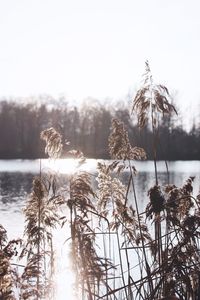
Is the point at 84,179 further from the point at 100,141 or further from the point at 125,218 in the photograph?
the point at 100,141

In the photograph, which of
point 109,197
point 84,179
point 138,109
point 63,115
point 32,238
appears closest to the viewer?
point 84,179

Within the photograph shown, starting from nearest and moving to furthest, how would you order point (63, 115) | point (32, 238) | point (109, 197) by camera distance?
point (109, 197) < point (32, 238) < point (63, 115)

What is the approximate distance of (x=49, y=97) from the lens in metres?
100

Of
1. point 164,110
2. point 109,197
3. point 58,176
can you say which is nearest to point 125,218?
point 109,197

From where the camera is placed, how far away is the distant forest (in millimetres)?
81250

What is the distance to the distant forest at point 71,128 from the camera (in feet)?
267

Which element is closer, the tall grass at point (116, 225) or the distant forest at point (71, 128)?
the tall grass at point (116, 225)

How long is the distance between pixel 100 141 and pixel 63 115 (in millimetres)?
11893

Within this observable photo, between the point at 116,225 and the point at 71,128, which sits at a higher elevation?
the point at 71,128

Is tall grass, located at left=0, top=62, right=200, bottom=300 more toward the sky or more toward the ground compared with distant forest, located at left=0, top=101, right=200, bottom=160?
more toward the ground

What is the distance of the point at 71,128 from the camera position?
94.7 m

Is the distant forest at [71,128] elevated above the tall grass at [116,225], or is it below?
above

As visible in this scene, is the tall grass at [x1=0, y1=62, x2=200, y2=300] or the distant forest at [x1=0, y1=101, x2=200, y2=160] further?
the distant forest at [x1=0, y1=101, x2=200, y2=160]

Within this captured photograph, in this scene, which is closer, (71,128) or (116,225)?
(116,225)
